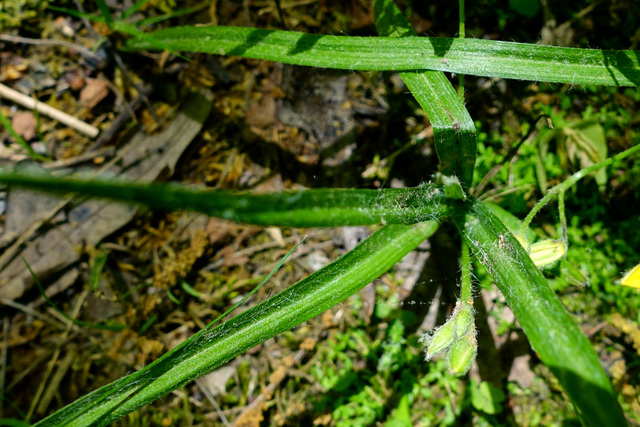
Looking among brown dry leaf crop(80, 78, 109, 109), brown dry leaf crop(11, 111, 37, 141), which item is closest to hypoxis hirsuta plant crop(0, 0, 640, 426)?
brown dry leaf crop(80, 78, 109, 109)

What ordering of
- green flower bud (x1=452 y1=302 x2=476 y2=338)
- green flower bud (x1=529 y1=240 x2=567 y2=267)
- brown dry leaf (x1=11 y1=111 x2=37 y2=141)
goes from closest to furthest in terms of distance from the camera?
green flower bud (x1=452 y1=302 x2=476 y2=338)
green flower bud (x1=529 y1=240 x2=567 y2=267)
brown dry leaf (x1=11 y1=111 x2=37 y2=141)

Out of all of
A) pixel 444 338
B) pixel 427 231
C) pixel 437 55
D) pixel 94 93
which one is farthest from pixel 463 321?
pixel 94 93

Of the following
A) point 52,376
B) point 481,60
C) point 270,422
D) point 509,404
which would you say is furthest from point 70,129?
point 509,404

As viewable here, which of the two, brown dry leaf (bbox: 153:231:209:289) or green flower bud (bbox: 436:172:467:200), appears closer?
green flower bud (bbox: 436:172:467:200)

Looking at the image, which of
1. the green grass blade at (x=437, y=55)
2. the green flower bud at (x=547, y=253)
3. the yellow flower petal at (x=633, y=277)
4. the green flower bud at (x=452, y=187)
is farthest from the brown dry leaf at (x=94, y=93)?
the yellow flower petal at (x=633, y=277)

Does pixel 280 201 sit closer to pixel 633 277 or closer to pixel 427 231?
pixel 427 231

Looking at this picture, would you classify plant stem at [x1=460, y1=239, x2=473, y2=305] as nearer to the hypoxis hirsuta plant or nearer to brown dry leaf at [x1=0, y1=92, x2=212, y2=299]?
the hypoxis hirsuta plant
